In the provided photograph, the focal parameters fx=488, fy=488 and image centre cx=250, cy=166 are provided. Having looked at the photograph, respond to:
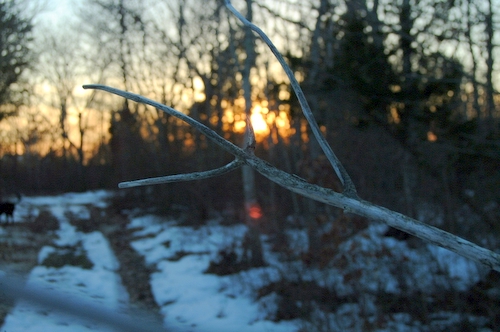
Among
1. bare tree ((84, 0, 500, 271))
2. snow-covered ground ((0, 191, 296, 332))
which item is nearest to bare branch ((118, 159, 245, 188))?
bare tree ((84, 0, 500, 271))

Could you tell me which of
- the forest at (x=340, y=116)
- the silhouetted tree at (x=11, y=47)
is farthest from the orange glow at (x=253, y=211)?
the silhouetted tree at (x=11, y=47)

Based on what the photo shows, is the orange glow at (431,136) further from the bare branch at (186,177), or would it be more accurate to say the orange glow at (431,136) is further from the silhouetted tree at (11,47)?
the silhouetted tree at (11,47)

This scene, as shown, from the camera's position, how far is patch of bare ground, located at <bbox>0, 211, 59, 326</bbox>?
8.37m

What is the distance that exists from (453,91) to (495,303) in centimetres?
353

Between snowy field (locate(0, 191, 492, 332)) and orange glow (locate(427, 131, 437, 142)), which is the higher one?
orange glow (locate(427, 131, 437, 142))

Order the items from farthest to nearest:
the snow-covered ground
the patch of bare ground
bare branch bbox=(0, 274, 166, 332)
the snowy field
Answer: the patch of bare ground
the snowy field
the snow-covered ground
bare branch bbox=(0, 274, 166, 332)

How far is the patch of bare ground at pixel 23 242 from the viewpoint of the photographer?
8367 mm

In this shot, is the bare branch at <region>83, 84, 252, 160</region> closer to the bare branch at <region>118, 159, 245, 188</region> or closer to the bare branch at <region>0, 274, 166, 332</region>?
the bare branch at <region>118, 159, 245, 188</region>

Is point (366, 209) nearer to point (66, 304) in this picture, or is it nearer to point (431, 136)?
point (66, 304)

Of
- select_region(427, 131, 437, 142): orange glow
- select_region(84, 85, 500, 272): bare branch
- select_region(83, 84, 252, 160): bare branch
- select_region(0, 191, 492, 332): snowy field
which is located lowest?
select_region(0, 191, 492, 332): snowy field

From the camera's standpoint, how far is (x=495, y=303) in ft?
21.2

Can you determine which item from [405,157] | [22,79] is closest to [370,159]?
[405,157]

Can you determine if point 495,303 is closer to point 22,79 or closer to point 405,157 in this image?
point 405,157

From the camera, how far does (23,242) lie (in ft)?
36.3
